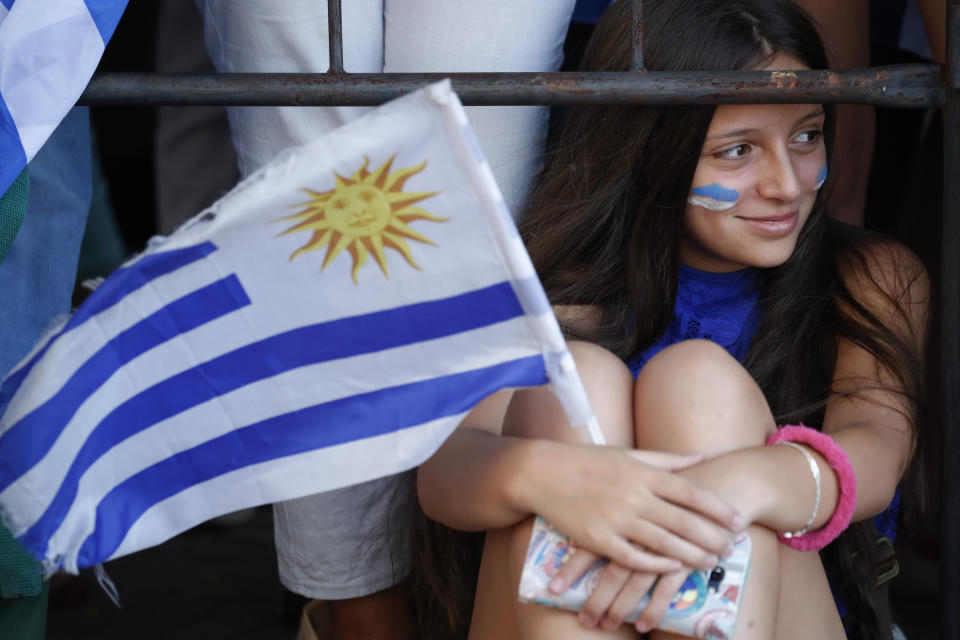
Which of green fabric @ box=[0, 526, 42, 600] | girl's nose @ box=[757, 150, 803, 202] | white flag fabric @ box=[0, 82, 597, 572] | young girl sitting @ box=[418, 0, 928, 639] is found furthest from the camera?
girl's nose @ box=[757, 150, 803, 202]

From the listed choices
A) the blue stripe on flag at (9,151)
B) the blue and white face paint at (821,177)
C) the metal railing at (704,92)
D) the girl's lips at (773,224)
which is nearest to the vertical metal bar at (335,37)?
the metal railing at (704,92)

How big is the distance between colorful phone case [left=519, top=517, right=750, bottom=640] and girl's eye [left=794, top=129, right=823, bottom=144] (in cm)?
68

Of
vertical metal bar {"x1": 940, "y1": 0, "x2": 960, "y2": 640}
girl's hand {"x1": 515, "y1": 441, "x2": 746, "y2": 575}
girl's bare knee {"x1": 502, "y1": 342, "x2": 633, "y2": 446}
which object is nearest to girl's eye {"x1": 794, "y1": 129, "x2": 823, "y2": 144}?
vertical metal bar {"x1": 940, "y1": 0, "x2": 960, "y2": 640}

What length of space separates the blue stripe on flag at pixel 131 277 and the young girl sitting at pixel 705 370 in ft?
1.42

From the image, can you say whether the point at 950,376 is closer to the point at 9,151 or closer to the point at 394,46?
the point at 394,46

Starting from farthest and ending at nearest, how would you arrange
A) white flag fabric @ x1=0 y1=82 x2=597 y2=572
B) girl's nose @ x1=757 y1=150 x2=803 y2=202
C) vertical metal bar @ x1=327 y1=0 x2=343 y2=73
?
girl's nose @ x1=757 y1=150 x2=803 y2=202
vertical metal bar @ x1=327 y1=0 x2=343 y2=73
white flag fabric @ x1=0 y1=82 x2=597 y2=572

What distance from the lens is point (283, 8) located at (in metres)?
1.65

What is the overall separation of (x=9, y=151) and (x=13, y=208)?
97mm

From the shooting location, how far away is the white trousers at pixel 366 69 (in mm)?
1667

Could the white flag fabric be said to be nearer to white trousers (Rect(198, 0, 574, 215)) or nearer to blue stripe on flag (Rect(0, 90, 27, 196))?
blue stripe on flag (Rect(0, 90, 27, 196))

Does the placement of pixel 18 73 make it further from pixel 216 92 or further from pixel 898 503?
pixel 898 503

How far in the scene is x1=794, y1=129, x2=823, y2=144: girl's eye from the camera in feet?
5.50

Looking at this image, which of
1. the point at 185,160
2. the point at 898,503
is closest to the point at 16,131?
the point at 898,503

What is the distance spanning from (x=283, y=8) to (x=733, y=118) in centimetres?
67
